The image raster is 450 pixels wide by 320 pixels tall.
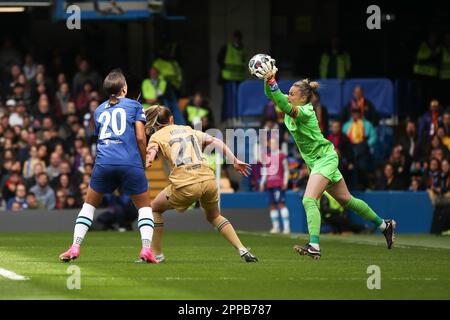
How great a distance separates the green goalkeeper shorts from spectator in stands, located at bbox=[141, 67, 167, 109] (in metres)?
12.8

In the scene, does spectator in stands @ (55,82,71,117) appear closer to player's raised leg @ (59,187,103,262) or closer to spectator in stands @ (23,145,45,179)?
spectator in stands @ (23,145,45,179)

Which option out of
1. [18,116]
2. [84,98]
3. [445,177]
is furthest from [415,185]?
[18,116]

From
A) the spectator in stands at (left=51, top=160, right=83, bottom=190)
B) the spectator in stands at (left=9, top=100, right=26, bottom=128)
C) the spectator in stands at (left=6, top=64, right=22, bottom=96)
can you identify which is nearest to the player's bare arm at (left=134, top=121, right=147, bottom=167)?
the spectator in stands at (left=51, top=160, right=83, bottom=190)

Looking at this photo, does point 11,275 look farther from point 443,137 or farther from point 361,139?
point 443,137

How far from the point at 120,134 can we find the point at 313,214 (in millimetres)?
2796

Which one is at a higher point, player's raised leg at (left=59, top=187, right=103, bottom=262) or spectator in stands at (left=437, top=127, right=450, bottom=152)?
player's raised leg at (left=59, top=187, right=103, bottom=262)

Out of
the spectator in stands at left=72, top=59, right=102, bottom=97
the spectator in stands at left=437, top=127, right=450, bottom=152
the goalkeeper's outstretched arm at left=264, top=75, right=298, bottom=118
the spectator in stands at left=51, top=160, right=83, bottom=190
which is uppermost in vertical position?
the goalkeeper's outstretched arm at left=264, top=75, right=298, bottom=118

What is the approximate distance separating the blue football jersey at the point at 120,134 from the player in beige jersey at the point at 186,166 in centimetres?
24

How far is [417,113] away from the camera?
30.9 meters

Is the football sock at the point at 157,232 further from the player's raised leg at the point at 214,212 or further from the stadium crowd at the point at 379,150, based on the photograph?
the stadium crowd at the point at 379,150

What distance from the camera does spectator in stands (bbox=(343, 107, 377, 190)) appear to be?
89.8 ft

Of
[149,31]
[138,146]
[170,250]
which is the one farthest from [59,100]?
[138,146]

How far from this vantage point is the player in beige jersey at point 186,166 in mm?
15508

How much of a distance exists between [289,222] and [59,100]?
6.45 meters
